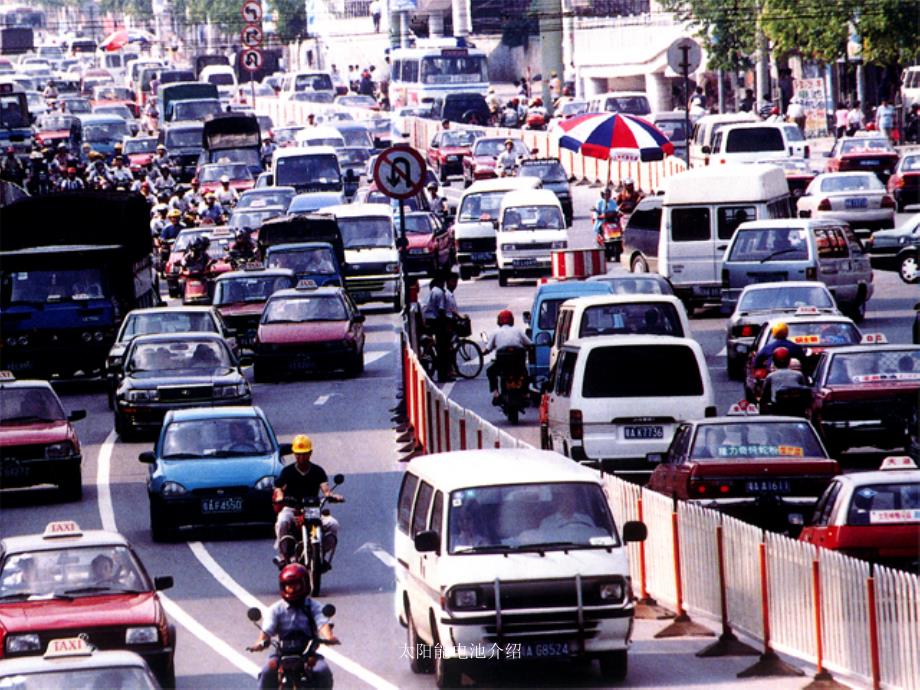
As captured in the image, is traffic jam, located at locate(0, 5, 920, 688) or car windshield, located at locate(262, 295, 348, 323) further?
car windshield, located at locate(262, 295, 348, 323)

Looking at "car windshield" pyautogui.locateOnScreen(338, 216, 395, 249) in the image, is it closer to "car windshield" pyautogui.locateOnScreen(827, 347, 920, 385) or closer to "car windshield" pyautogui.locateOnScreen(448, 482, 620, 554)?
"car windshield" pyautogui.locateOnScreen(827, 347, 920, 385)

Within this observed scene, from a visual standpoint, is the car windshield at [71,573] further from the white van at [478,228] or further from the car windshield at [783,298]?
the white van at [478,228]

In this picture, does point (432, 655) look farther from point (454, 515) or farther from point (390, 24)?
point (390, 24)

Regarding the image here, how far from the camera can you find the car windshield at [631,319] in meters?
31.3

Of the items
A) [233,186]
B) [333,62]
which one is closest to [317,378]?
[233,186]

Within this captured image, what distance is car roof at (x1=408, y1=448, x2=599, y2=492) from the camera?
17734 mm

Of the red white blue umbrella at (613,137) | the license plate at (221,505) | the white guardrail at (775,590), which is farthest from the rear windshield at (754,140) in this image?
the white guardrail at (775,590)

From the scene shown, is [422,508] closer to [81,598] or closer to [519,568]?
[519,568]

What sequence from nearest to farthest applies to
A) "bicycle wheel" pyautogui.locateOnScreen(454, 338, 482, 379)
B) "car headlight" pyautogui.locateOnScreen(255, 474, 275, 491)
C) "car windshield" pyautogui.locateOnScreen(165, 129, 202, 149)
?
"car headlight" pyautogui.locateOnScreen(255, 474, 275, 491) → "bicycle wheel" pyautogui.locateOnScreen(454, 338, 482, 379) → "car windshield" pyautogui.locateOnScreen(165, 129, 202, 149)

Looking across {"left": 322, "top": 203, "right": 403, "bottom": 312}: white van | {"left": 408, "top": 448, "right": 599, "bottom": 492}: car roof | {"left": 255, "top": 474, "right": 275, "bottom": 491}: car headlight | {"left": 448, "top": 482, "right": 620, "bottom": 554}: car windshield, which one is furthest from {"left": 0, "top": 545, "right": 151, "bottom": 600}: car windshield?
{"left": 322, "top": 203, "right": 403, "bottom": 312}: white van

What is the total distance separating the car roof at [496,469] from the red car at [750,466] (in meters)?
3.55

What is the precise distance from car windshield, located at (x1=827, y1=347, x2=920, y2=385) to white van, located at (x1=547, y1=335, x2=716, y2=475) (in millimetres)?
2811

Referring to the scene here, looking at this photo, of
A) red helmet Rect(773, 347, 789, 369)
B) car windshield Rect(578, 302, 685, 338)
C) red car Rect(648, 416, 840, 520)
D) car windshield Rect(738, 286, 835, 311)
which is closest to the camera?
red car Rect(648, 416, 840, 520)

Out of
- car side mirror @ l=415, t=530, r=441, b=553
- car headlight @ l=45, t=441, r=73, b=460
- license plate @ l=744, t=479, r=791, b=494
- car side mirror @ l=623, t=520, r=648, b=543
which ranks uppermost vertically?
car side mirror @ l=415, t=530, r=441, b=553
